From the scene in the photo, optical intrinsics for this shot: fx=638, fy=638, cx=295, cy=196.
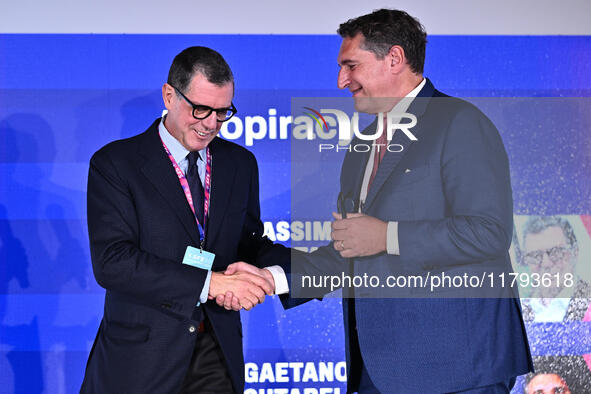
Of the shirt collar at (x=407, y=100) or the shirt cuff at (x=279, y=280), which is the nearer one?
the shirt collar at (x=407, y=100)

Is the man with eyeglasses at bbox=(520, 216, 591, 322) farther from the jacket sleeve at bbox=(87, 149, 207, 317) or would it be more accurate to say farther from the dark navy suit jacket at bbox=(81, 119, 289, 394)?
the jacket sleeve at bbox=(87, 149, 207, 317)

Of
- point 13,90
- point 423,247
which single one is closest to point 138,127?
point 13,90

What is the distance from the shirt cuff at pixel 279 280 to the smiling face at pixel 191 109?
1.94 feet

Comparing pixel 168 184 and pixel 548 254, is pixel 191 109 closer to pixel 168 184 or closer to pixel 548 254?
pixel 168 184

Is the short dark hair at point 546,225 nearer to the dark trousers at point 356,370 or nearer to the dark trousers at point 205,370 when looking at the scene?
the dark trousers at point 356,370

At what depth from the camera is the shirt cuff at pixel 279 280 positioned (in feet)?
8.59

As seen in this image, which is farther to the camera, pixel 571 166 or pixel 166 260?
pixel 571 166

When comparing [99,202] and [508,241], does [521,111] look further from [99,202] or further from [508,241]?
[99,202]

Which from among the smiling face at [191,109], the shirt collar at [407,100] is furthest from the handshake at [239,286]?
the shirt collar at [407,100]

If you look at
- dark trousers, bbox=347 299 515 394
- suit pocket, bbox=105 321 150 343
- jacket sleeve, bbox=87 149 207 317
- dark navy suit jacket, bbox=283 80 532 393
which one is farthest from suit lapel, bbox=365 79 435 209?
suit pocket, bbox=105 321 150 343

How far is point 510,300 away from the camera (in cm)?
210

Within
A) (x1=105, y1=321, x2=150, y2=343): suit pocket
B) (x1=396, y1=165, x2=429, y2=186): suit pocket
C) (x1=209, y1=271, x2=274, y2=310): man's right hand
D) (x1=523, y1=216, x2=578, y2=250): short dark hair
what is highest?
(x1=523, y1=216, x2=578, y2=250): short dark hair

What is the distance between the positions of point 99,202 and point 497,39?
2.39 meters

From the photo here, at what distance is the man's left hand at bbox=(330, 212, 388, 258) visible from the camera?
2.13 meters
